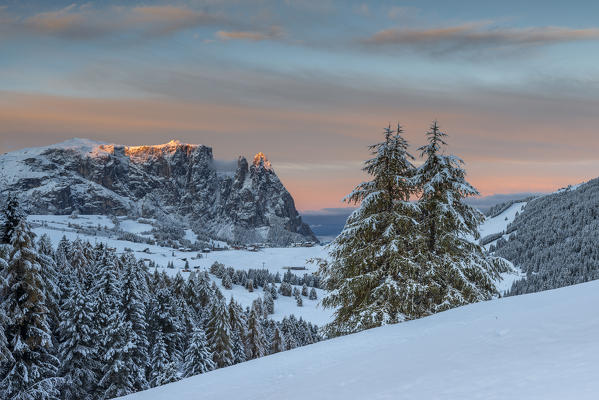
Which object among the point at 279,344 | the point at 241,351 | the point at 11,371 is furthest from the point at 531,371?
the point at 279,344

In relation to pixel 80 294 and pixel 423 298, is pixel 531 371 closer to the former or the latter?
pixel 423 298

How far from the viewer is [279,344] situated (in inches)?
2201

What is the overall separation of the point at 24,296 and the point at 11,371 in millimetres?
3902

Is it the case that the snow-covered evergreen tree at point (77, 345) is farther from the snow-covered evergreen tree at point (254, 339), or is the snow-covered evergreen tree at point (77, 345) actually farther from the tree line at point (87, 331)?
the snow-covered evergreen tree at point (254, 339)

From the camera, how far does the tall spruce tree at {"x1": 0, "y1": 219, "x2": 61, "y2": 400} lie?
713 inches

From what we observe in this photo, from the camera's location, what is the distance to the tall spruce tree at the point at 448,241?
571 inches

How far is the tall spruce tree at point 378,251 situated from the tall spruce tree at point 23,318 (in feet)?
46.4

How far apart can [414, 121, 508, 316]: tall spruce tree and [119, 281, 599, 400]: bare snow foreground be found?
2804 mm

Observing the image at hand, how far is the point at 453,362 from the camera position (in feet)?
23.8

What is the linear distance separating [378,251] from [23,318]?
17.0m

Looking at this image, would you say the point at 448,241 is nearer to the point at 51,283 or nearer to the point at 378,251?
the point at 378,251

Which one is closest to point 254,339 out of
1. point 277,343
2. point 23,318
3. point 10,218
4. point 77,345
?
point 277,343

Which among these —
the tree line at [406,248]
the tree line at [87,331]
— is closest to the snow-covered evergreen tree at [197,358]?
the tree line at [87,331]

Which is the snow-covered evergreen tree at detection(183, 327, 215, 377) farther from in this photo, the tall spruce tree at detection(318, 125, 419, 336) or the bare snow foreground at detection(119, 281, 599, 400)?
the bare snow foreground at detection(119, 281, 599, 400)
